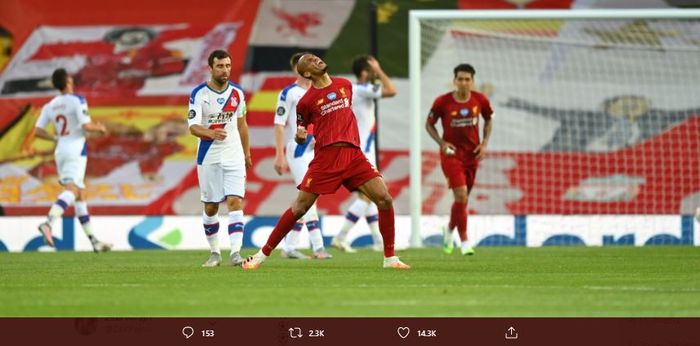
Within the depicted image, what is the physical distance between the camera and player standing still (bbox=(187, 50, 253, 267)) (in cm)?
1281

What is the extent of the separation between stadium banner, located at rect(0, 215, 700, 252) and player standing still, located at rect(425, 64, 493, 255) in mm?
4405

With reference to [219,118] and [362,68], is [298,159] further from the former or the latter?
Result: [219,118]

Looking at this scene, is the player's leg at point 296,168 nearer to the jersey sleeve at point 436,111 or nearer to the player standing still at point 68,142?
the jersey sleeve at point 436,111

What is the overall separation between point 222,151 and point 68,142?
16.8ft

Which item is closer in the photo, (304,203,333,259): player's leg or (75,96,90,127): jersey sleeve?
(304,203,333,259): player's leg

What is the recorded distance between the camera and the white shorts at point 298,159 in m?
15.1

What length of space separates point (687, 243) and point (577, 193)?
353 cm

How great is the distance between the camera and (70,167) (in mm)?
17625

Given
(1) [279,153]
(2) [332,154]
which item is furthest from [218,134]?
→ (1) [279,153]

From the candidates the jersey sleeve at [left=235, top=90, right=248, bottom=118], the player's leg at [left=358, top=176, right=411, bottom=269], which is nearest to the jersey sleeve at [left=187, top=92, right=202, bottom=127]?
the jersey sleeve at [left=235, top=90, right=248, bottom=118]

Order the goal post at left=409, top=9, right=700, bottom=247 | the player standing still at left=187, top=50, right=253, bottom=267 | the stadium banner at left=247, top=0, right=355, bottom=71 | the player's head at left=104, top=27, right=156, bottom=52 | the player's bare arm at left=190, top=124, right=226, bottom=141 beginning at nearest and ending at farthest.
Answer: the player's bare arm at left=190, top=124, right=226, bottom=141 < the player standing still at left=187, top=50, right=253, bottom=267 < the goal post at left=409, top=9, right=700, bottom=247 < the stadium banner at left=247, top=0, right=355, bottom=71 < the player's head at left=104, top=27, right=156, bottom=52
